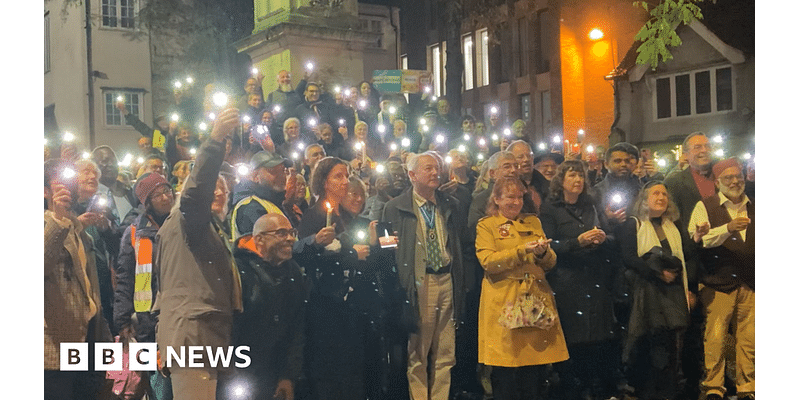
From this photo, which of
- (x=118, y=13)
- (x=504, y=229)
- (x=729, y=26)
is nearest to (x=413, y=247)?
(x=504, y=229)

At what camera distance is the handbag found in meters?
5.94

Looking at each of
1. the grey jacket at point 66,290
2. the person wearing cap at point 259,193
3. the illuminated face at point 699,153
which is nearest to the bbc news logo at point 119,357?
the grey jacket at point 66,290

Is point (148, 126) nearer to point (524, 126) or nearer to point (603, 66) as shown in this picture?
point (524, 126)

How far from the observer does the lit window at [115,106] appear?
21.4ft

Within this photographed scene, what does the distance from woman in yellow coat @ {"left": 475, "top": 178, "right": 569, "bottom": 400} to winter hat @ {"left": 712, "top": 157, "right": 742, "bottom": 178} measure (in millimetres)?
1733

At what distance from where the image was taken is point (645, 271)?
668 centimetres

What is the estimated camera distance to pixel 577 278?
6488 millimetres

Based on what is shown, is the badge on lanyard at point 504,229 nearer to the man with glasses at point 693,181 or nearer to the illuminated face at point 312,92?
the man with glasses at point 693,181

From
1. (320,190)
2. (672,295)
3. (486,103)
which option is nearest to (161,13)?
(320,190)

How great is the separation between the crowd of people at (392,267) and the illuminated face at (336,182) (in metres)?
0.01

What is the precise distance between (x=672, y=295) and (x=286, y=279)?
118 inches

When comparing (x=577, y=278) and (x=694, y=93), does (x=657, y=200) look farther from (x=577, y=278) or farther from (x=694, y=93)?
(x=694, y=93)

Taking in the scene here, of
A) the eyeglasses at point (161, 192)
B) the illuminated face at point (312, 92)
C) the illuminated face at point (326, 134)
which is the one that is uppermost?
the illuminated face at point (312, 92)

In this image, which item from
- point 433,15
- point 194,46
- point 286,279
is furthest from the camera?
point 433,15
